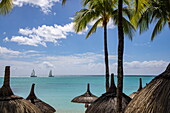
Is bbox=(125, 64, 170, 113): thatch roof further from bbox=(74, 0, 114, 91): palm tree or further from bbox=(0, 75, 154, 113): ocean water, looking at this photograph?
bbox=(0, 75, 154, 113): ocean water

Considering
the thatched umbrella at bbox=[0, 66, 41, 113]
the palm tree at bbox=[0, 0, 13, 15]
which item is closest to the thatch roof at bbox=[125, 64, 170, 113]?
the thatched umbrella at bbox=[0, 66, 41, 113]

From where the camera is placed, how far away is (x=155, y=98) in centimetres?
321

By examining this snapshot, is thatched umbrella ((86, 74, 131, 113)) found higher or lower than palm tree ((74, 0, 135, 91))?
lower

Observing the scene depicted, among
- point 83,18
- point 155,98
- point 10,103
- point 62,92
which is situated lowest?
point 62,92

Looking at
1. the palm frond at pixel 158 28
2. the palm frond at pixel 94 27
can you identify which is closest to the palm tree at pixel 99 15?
the palm frond at pixel 94 27

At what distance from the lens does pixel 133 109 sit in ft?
11.4

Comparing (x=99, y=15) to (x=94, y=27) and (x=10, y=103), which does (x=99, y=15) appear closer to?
(x=94, y=27)

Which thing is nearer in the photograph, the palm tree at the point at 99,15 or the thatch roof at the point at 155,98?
the thatch roof at the point at 155,98

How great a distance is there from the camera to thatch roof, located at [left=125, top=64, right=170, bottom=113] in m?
3.05

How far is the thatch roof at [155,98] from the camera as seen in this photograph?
305 centimetres

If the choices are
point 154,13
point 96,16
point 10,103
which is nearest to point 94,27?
point 96,16

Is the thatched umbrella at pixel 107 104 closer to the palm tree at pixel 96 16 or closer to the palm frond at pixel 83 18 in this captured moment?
the palm tree at pixel 96 16

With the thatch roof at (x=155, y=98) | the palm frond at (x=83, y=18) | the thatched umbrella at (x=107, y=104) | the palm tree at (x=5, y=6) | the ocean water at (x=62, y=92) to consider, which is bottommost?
the ocean water at (x=62, y=92)

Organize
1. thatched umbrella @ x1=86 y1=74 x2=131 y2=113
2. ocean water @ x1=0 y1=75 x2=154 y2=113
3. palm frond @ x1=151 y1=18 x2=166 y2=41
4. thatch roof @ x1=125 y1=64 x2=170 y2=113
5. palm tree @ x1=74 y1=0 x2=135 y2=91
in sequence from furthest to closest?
ocean water @ x1=0 y1=75 x2=154 y2=113 < palm frond @ x1=151 y1=18 x2=166 y2=41 < palm tree @ x1=74 y1=0 x2=135 y2=91 < thatched umbrella @ x1=86 y1=74 x2=131 y2=113 < thatch roof @ x1=125 y1=64 x2=170 y2=113
